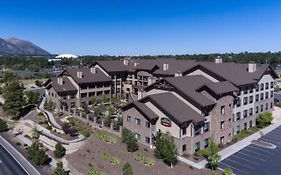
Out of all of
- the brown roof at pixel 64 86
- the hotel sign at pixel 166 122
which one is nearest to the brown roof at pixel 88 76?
the brown roof at pixel 64 86

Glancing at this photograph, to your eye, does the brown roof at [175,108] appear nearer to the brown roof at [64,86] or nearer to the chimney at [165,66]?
A: the chimney at [165,66]

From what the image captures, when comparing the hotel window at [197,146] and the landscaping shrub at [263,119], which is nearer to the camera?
the hotel window at [197,146]

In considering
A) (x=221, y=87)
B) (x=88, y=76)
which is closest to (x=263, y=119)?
(x=221, y=87)

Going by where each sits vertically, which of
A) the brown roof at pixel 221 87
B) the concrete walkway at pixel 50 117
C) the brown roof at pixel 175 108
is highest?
the brown roof at pixel 221 87

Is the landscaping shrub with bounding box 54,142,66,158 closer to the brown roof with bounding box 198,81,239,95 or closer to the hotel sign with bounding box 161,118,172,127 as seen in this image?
the hotel sign with bounding box 161,118,172,127

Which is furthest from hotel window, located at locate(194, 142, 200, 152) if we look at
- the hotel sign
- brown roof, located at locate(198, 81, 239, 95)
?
brown roof, located at locate(198, 81, 239, 95)

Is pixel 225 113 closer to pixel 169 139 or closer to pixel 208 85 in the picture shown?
pixel 208 85

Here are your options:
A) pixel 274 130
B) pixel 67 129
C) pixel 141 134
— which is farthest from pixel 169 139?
pixel 274 130
